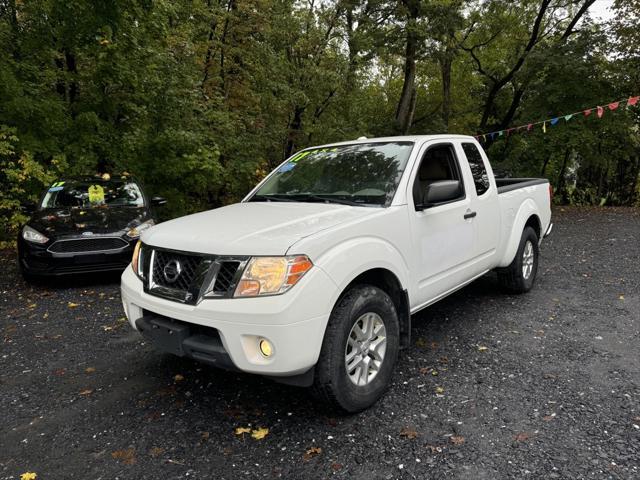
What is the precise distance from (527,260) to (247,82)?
1011 centimetres

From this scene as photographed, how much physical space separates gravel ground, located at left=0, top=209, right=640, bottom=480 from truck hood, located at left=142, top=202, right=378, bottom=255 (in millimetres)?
1132

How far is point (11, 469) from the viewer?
2.40 metres

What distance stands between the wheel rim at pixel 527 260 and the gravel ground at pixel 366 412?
1.79ft

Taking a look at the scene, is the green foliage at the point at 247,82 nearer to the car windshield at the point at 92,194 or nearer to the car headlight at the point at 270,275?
the car windshield at the point at 92,194

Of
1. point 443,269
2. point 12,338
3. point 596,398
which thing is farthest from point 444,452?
point 12,338

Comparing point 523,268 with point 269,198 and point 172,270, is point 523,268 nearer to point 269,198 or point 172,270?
point 269,198

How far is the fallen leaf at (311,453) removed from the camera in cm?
242

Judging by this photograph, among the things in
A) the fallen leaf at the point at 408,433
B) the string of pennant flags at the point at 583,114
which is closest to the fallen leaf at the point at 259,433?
the fallen leaf at the point at 408,433

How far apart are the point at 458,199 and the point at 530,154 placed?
45.2ft

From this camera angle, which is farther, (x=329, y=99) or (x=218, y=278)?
(x=329, y=99)

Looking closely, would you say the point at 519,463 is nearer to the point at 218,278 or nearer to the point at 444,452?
the point at 444,452

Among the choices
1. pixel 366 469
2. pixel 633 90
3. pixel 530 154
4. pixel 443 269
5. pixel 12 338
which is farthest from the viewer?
pixel 530 154

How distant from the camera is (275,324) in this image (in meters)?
2.29

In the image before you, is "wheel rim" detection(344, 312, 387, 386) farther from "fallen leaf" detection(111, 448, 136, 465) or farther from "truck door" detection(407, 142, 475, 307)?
"fallen leaf" detection(111, 448, 136, 465)
